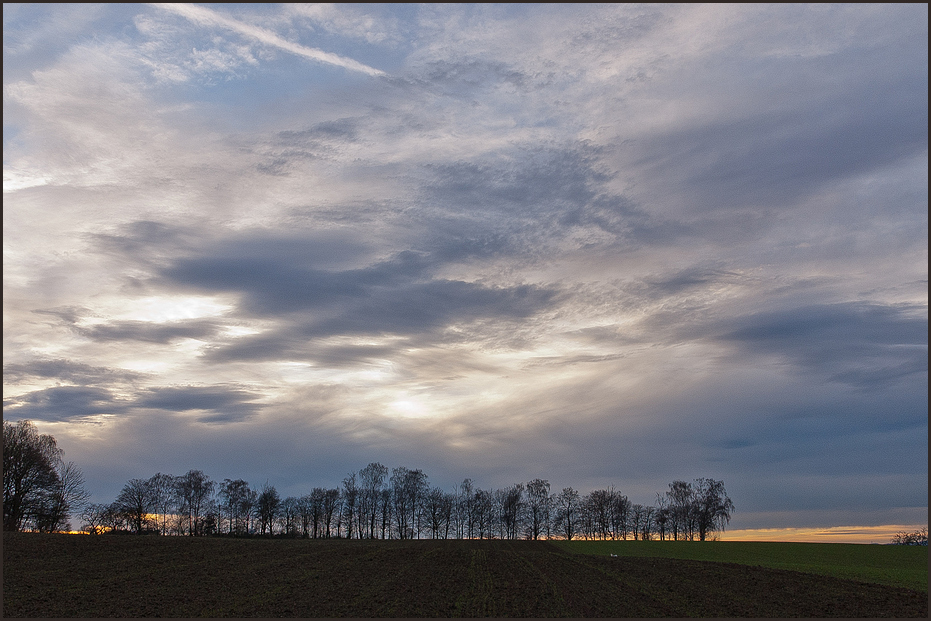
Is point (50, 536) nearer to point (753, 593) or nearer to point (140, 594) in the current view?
point (140, 594)

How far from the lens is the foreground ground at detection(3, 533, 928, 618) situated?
32.0m

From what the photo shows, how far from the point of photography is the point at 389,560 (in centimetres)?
5531

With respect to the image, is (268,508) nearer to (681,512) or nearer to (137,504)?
(137,504)

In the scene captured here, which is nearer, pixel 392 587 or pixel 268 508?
pixel 392 587

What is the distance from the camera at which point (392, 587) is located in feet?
128

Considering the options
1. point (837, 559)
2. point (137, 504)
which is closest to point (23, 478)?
point (137, 504)

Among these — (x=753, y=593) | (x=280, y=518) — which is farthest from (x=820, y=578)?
(x=280, y=518)

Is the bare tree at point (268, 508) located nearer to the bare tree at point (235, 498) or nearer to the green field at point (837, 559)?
the bare tree at point (235, 498)

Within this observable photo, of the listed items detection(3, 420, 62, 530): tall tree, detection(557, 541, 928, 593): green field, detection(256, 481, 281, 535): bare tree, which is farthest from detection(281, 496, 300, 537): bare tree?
detection(557, 541, 928, 593): green field

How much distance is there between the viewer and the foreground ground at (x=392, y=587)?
31953mm

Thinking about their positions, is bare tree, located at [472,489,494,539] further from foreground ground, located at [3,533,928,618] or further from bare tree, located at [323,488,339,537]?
foreground ground, located at [3,533,928,618]

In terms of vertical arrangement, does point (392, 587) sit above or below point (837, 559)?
above

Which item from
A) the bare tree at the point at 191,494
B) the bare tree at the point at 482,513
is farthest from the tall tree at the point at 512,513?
the bare tree at the point at 191,494

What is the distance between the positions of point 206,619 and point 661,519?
463ft
